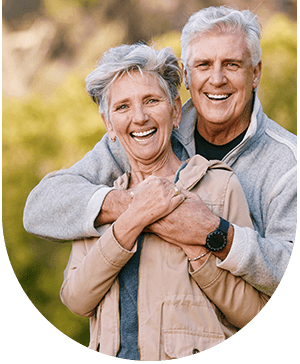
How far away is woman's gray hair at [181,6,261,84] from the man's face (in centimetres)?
3

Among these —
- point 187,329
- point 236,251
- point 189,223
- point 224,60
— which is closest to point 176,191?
point 189,223

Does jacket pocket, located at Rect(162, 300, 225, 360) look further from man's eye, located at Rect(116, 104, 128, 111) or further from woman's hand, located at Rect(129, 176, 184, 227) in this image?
man's eye, located at Rect(116, 104, 128, 111)

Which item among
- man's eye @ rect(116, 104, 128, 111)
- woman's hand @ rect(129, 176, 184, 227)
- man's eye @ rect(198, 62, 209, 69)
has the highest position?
man's eye @ rect(198, 62, 209, 69)

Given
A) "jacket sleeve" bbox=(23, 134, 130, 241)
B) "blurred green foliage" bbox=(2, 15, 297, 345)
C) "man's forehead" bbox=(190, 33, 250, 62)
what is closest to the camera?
"jacket sleeve" bbox=(23, 134, 130, 241)

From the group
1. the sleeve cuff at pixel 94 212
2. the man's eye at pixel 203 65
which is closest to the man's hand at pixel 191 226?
the sleeve cuff at pixel 94 212

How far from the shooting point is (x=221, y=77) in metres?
2.25

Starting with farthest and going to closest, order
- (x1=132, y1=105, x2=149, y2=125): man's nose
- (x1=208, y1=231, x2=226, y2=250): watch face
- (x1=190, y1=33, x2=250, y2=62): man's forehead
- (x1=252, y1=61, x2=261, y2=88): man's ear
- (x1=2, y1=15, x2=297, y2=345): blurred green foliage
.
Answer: (x1=2, y1=15, x2=297, y2=345): blurred green foliage < (x1=252, y1=61, x2=261, y2=88): man's ear < (x1=190, y1=33, x2=250, y2=62): man's forehead < (x1=132, y1=105, x2=149, y2=125): man's nose < (x1=208, y1=231, x2=226, y2=250): watch face

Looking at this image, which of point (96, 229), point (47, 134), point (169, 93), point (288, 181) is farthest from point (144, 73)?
point (47, 134)

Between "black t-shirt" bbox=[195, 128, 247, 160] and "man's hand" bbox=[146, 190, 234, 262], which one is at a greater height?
"black t-shirt" bbox=[195, 128, 247, 160]

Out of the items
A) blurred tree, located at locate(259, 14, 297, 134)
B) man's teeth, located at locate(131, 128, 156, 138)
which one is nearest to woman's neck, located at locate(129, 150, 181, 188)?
man's teeth, located at locate(131, 128, 156, 138)

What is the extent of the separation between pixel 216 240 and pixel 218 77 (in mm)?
912

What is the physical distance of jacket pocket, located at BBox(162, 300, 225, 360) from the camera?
184 centimetres

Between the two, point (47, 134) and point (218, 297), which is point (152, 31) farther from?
point (218, 297)

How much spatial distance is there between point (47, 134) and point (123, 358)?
6.53ft
